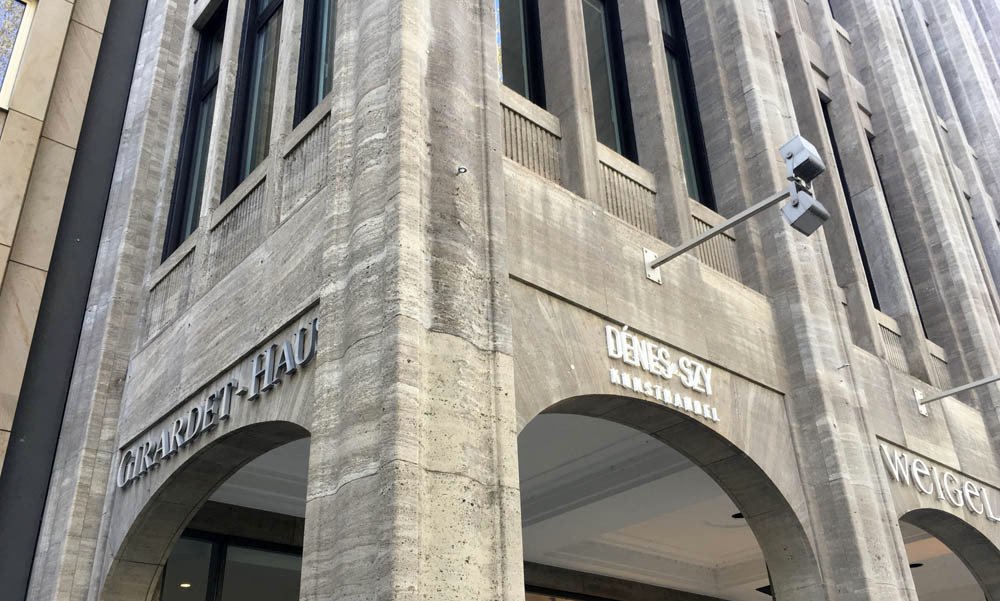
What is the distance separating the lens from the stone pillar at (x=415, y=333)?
6.36 meters

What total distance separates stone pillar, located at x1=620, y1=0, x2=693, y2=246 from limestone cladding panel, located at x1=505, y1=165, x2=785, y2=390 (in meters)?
0.68

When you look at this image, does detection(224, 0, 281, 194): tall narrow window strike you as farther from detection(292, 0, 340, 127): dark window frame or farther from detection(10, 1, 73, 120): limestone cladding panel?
detection(10, 1, 73, 120): limestone cladding panel

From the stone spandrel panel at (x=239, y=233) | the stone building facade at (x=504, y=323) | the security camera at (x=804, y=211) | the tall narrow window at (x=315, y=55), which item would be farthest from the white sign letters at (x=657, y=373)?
the tall narrow window at (x=315, y=55)

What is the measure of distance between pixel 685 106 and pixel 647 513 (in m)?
6.18

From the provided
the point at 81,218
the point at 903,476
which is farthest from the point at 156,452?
the point at 903,476

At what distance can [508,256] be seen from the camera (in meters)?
8.25

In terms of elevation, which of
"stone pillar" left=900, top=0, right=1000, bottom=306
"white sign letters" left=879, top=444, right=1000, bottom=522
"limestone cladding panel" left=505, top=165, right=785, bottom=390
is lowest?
"white sign letters" left=879, top=444, right=1000, bottom=522

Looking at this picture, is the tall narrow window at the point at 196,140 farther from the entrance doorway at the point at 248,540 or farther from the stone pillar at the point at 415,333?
the stone pillar at the point at 415,333

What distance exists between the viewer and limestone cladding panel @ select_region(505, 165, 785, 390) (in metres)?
8.65

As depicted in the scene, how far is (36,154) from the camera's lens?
12094 mm

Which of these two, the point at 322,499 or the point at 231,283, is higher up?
the point at 231,283

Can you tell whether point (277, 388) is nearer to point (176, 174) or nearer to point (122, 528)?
point (122, 528)

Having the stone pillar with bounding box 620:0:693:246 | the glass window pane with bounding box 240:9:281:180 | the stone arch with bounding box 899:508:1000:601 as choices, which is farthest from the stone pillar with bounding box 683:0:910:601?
the glass window pane with bounding box 240:9:281:180

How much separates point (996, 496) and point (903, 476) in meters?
2.98
